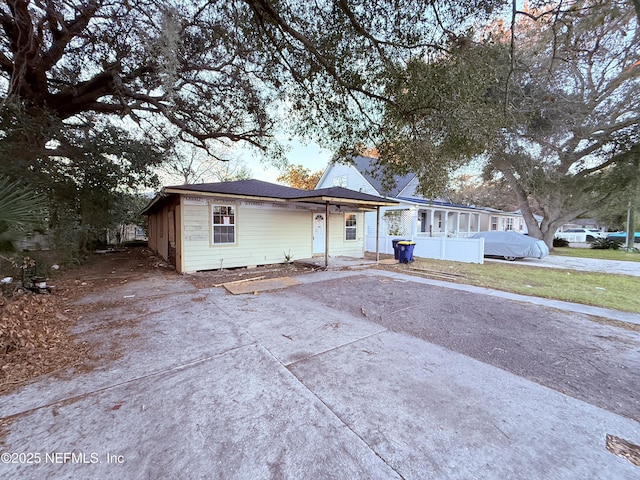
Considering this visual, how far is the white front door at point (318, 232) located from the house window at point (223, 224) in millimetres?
3724

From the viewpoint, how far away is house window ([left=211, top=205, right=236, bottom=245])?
29.3 feet

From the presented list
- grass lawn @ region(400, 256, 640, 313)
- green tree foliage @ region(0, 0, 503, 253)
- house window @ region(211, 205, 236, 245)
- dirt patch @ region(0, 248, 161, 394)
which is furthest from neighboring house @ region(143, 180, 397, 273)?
grass lawn @ region(400, 256, 640, 313)

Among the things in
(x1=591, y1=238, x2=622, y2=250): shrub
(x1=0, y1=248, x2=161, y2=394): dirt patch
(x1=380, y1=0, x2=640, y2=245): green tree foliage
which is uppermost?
(x1=380, y1=0, x2=640, y2=245): green tree foliage

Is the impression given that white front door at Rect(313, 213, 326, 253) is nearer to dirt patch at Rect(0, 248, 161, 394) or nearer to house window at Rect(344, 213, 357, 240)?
house window at Rect(344, 213, 357, 240)

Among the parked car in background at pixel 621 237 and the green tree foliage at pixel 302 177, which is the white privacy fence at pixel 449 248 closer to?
the green tree foliage at pixel 302 177

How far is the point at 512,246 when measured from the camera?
43.3 ft

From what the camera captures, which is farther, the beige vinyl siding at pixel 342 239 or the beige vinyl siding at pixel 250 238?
the beige vinyl siding at pixel 342 239

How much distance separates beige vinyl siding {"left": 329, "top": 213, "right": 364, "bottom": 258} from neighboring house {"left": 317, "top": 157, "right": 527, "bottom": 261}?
1.94 m

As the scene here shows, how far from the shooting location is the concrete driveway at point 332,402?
1.78 m

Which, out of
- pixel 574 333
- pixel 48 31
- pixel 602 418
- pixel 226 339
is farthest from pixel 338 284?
pixel 48 31

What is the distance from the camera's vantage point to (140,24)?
584cm

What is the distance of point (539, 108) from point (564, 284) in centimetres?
690

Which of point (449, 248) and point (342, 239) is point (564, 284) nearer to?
point (449, 248)

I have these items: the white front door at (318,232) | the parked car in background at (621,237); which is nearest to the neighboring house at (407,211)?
the white front door at (318,232)
